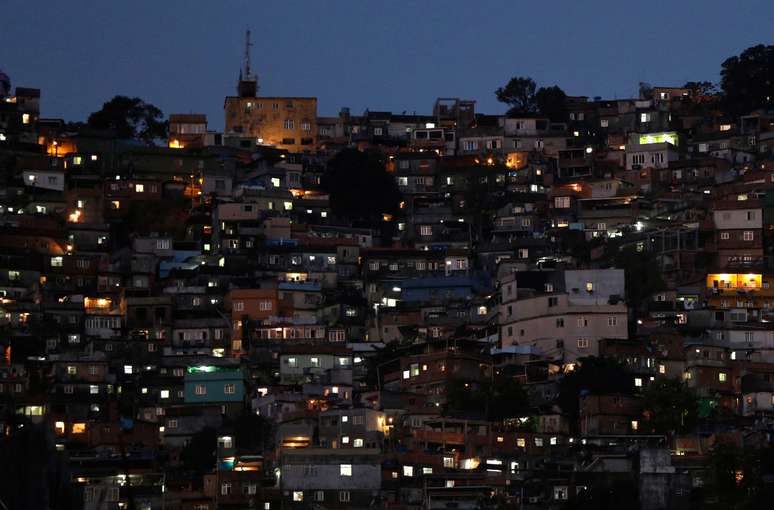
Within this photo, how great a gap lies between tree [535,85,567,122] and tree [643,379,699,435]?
39.0 m

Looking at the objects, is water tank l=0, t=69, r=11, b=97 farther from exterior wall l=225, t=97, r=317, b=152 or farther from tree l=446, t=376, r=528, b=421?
tree l=446, t=376, r=528, b=421

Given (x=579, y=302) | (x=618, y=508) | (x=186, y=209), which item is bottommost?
(x=618, y=508)

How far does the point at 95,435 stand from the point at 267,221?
64.2 ft

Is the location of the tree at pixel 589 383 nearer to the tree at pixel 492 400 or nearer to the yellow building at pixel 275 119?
the tree at pixel 492 400

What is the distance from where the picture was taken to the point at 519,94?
9131cm

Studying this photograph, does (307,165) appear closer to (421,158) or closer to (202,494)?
(421,158)

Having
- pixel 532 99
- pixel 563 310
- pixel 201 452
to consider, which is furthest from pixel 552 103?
pixel 201 452

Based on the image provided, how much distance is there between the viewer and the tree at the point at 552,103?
289ft

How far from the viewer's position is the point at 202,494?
45.7 metres

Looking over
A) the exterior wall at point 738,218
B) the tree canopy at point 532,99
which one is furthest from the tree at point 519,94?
the exterior wall at point 738,218

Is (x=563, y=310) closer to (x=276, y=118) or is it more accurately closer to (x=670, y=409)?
(x=670, y=409)

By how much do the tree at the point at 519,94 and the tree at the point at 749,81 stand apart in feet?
31.3

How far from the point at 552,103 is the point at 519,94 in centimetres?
315

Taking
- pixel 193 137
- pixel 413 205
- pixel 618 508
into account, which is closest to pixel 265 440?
pixel 618 508
